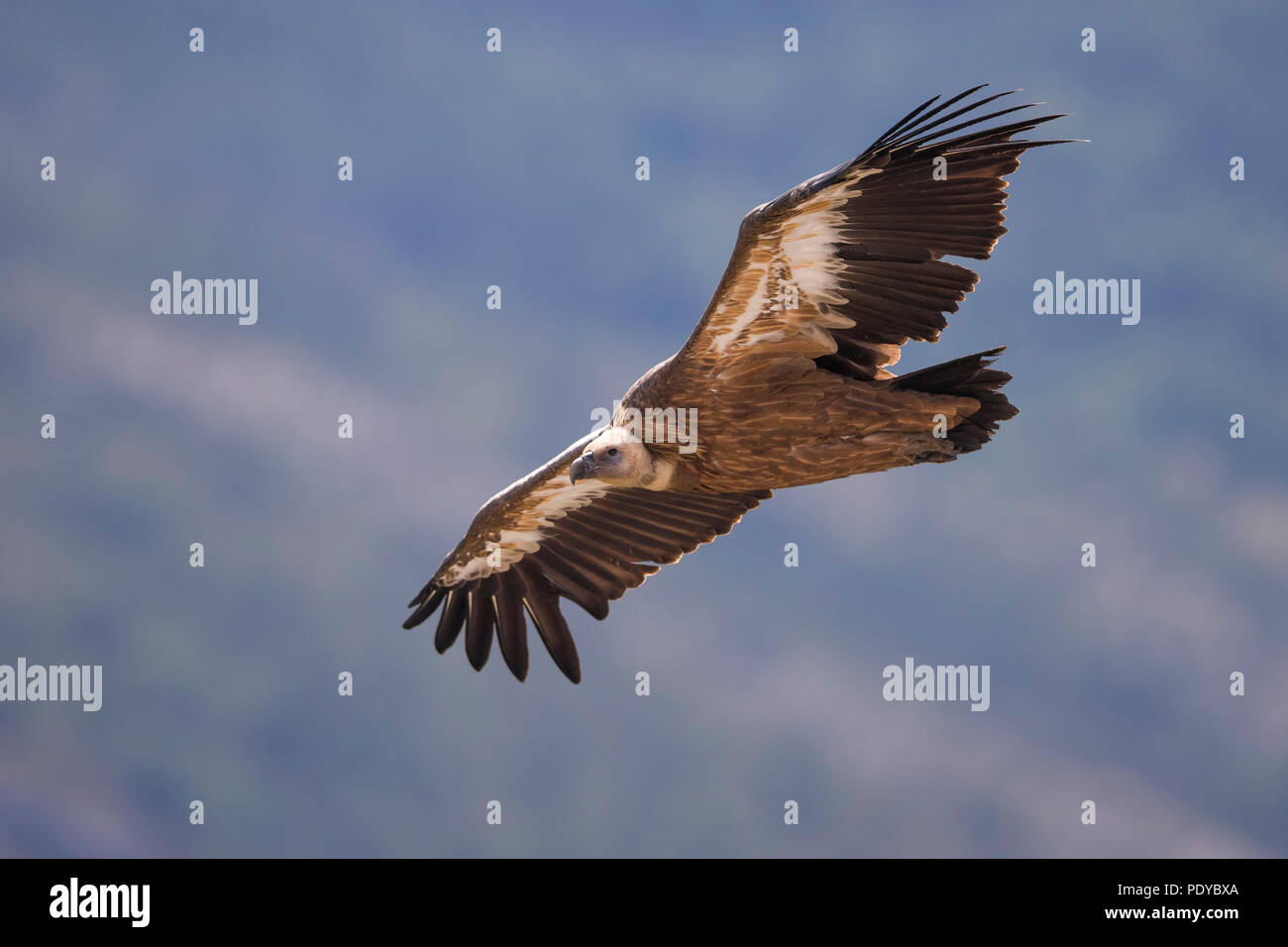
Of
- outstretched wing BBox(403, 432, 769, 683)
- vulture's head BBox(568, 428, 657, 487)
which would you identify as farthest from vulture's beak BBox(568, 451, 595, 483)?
outstretched wing BBox(403, 432, 769, 683)

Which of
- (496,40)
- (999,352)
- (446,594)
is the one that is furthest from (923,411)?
(496,40)

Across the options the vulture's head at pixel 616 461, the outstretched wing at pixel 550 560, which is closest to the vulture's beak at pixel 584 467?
the vulture's head at pixel 616 461

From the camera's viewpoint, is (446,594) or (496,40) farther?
(496,40)

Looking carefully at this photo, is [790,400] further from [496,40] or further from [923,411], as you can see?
[496,40]

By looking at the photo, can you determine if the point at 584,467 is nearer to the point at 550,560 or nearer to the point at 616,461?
the point at 616,461

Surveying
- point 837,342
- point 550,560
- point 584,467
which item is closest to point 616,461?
point 584,467
